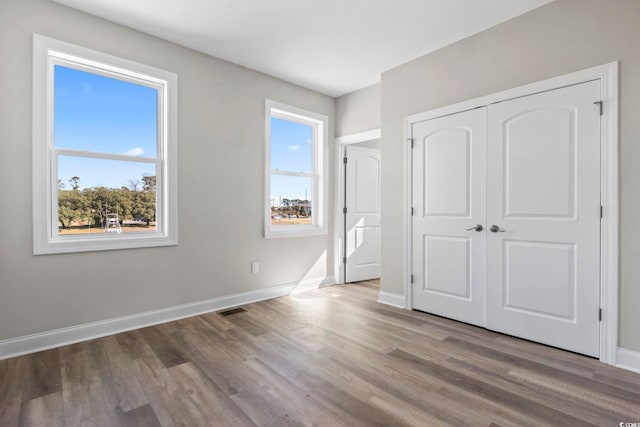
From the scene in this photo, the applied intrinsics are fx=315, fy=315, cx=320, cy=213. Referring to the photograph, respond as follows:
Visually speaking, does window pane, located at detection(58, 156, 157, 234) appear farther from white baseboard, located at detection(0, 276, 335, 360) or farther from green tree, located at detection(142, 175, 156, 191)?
white baseboard, located at detection(0, 276, 335, 360)

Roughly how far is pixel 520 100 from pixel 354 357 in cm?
253

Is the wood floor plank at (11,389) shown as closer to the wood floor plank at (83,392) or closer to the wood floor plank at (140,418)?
Result: the wood floor plank at (83,392)

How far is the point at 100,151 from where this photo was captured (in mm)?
2859

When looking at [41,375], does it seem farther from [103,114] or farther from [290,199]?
[290,199]

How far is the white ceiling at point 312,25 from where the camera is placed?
258cm

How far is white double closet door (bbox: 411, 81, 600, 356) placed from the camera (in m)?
2.38

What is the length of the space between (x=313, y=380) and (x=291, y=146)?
3.09m

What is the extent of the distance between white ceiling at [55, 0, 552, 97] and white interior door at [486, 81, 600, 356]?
841 mm

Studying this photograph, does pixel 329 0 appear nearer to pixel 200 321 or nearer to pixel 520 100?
pixel 520 100

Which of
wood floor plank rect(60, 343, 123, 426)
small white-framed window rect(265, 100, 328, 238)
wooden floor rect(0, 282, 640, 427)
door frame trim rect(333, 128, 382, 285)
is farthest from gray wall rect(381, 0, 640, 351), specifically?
wood floor plank rect(60, 343, 123, 426)

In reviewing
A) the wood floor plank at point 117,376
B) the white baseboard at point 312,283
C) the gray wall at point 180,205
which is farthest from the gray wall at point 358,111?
the wood floor plank at point 117,376

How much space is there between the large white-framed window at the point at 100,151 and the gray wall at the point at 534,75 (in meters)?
2.40

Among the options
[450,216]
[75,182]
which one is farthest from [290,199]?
[75,182]

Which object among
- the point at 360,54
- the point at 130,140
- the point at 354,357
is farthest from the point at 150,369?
the point at 360,54
